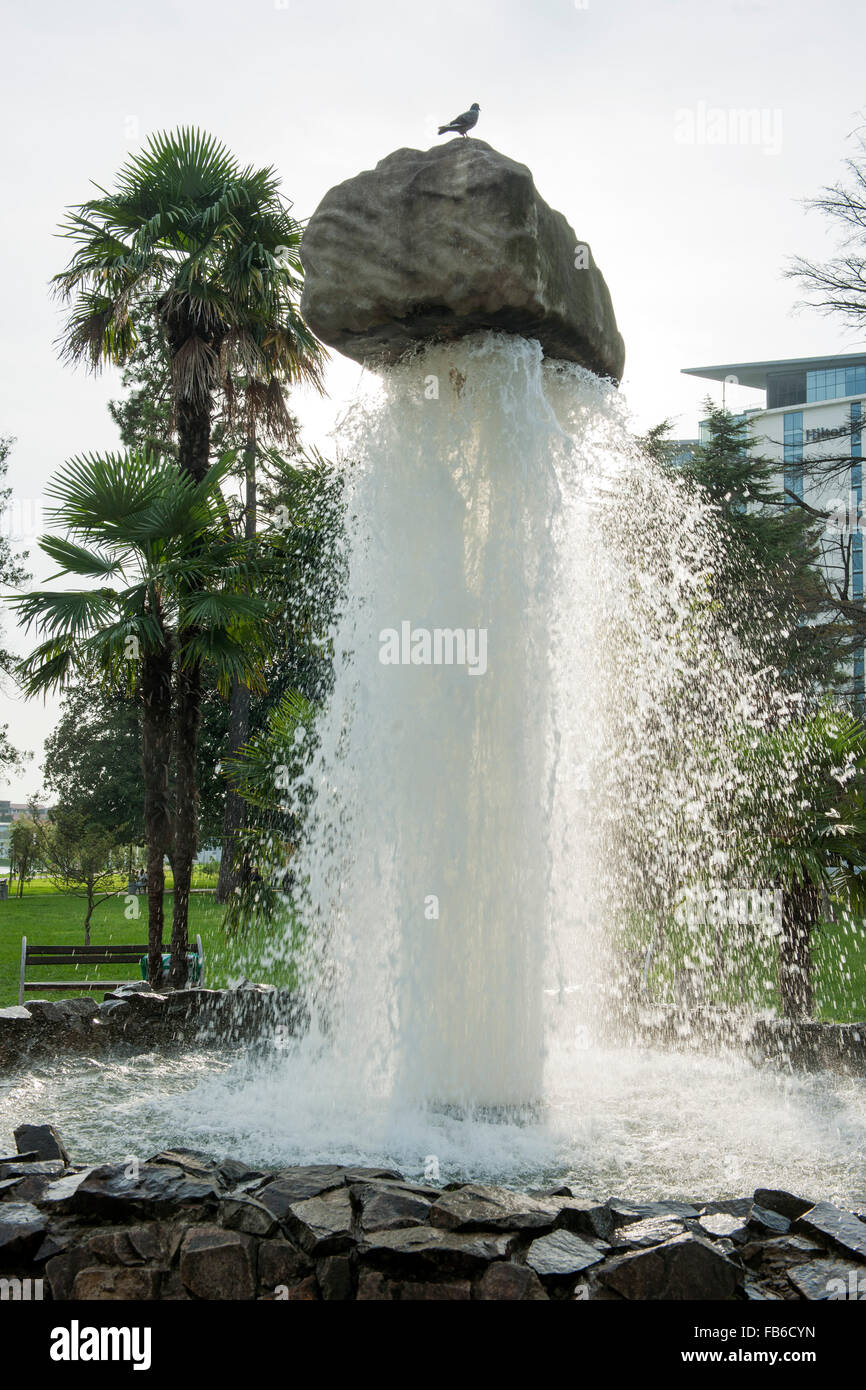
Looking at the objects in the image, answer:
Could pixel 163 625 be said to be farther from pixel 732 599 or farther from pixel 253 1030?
pixel 732 599

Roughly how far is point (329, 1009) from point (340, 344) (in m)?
4.05

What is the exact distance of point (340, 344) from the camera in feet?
22.2

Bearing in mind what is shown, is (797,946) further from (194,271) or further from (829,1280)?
(194,271)

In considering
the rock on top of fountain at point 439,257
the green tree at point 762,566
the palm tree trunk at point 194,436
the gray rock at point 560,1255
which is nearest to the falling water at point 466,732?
the rock on top of fountain at point 439,257

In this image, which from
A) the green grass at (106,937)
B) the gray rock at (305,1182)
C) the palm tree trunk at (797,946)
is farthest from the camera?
the green grass at (106,937)

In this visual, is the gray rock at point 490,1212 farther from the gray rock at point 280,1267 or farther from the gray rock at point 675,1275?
the gray rock at point 280,1267

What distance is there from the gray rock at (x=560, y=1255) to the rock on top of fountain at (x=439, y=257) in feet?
15.7

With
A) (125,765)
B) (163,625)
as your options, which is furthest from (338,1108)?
(125,765)

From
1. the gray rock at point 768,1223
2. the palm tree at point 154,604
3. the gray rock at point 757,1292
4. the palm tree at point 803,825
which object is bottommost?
the gray rock at point 757,1292

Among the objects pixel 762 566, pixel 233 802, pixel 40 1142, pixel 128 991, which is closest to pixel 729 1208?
pixel 40 1142

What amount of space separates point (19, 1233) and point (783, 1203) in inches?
105

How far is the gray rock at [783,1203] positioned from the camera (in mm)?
3934

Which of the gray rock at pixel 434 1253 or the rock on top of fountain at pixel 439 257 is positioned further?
the rock on top of fountain at pixel 439 257

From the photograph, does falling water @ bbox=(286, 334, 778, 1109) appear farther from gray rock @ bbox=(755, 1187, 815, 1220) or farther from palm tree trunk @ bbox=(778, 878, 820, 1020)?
palm tree trunk @ bbox=(778, 878, 820, 1020)
